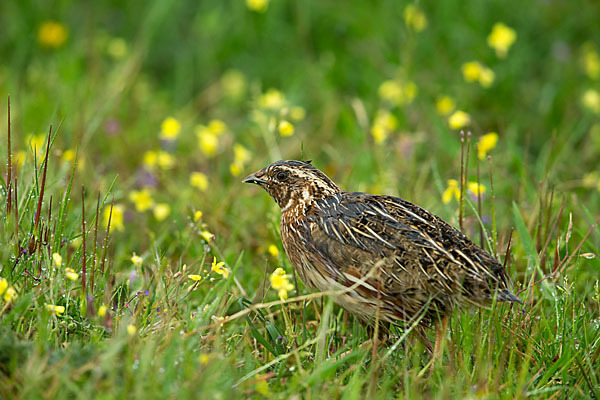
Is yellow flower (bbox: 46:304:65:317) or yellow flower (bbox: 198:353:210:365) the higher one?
yellow flower (bbox: 46:304:65:317)

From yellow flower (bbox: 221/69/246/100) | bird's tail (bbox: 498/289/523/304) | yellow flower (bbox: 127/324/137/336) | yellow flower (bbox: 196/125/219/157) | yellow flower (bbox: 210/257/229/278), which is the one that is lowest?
bird's tail (bbox: 498/289/523/304)

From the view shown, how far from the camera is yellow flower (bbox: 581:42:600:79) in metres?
8.46

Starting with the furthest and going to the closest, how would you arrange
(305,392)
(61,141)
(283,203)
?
(61,141) → (283,203) → (305,392)

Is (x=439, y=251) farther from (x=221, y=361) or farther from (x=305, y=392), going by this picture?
(x=221, y=361)

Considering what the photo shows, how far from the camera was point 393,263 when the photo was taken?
13.6ft

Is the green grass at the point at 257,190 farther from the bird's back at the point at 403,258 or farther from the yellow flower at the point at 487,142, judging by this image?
the yellow flower at the point at 487,142

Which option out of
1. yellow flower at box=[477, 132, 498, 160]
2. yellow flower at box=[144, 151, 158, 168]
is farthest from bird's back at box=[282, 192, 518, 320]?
yellow flower at box=[144, 151, 158, 168]

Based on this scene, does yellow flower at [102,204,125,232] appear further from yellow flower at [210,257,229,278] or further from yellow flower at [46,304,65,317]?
yellow flower at [46,304,65,317]

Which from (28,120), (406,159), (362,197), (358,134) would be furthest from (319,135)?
(362,197)

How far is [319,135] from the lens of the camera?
7.83 meters

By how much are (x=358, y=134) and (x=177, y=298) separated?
12.4ft

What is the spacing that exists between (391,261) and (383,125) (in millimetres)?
3216

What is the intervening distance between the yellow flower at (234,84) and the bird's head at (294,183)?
12.2ft

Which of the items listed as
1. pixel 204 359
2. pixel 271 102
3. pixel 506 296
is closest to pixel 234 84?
pixel 271 102
